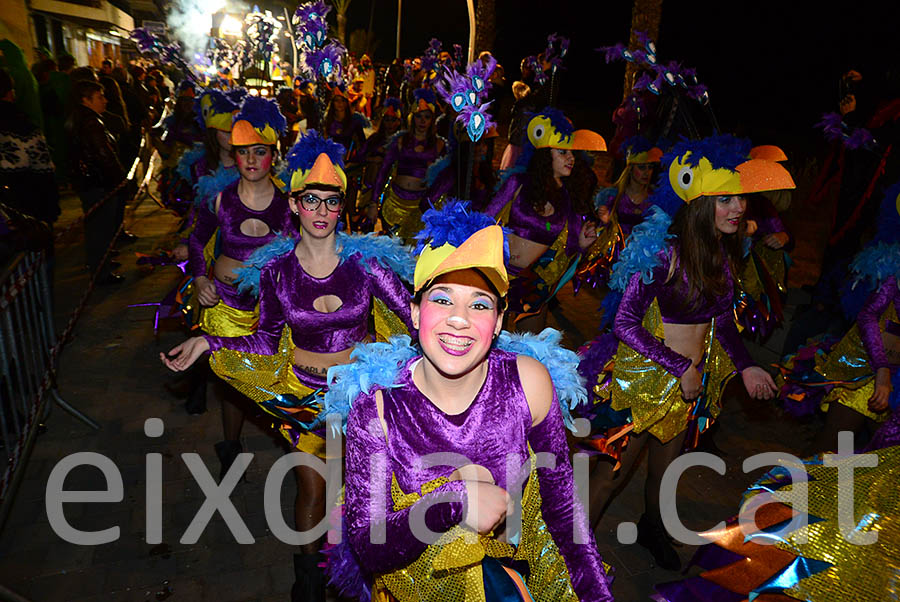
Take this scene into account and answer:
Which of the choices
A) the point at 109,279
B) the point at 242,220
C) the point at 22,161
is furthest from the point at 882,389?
the point at 109,279

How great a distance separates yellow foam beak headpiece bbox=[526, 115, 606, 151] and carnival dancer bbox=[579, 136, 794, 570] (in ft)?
4.65

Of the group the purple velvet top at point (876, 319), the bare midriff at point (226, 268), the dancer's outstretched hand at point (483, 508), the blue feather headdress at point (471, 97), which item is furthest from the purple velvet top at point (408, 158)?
the dancer's outstretched hand at point (483, 508)

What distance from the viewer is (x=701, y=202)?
3.11 meters

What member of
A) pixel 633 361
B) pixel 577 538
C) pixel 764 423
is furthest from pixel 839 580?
pixel 764 423

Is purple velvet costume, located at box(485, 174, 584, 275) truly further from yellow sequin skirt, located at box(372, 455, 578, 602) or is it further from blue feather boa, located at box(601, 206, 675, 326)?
yellow sequin skirt, located at box(372, 455, 578, 602)

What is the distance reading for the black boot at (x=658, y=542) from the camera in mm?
3457

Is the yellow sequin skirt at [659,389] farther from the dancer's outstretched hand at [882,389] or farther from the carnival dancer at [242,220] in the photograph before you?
the carnival dancer at [242,220]

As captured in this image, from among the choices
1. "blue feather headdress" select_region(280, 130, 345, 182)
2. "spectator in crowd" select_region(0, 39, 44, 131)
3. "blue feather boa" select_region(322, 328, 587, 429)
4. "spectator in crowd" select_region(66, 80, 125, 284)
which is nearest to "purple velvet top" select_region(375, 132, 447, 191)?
"spectator in crowd" select_region(66, 80, 125, 284)

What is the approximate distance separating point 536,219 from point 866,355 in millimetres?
2435

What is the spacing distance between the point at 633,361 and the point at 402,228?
4.84 meters

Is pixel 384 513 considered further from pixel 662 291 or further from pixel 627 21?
pixel 627 21

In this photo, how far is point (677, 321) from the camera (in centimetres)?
328

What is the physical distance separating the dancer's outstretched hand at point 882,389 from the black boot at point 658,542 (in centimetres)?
140

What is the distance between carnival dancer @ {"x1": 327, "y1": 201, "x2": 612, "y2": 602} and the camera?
1791 millimetres
